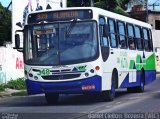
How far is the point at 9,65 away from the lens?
30422mm

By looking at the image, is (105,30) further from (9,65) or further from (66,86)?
(9,65)

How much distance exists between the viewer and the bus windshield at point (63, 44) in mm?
17766

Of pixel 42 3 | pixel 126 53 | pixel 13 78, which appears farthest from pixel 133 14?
pixel 126 53

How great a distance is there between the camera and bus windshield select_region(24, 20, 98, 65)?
1777cm

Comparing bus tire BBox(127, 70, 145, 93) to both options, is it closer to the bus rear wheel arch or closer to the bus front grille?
the bus rear wheel arch

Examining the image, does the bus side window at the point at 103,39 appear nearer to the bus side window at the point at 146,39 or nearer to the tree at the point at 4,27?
the bus side window at the point at 146,39

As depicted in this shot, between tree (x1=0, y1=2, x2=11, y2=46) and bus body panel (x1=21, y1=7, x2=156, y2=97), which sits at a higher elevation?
tree (x1=0, y1=2, x2=11, y2=46)

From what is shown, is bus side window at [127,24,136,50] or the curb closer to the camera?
bus side window at [127,24,136,50]

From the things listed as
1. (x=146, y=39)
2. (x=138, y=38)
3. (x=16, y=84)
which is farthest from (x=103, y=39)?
(x=16, y=84)

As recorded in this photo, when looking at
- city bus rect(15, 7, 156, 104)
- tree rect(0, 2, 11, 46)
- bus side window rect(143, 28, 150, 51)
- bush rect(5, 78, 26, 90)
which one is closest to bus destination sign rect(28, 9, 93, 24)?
city bus rect(15, 7, 156, 104)

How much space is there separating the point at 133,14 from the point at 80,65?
54.6m

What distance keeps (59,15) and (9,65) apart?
41.3 feet

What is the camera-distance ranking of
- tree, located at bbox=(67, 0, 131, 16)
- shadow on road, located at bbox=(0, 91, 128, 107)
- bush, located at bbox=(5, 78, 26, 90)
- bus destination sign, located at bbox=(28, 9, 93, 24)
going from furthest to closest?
tree, located at bbox=(67, 0, 131, 16) < bush, located at bbox=(5, 78, 26, 90) < shadow on road, located at bbox=(0, 91, 128, 107) < bus destination sign, located at bbox=(28, 9, 93, 24)

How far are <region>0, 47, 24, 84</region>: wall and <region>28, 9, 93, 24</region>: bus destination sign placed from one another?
36.4ft
